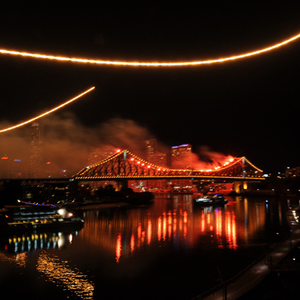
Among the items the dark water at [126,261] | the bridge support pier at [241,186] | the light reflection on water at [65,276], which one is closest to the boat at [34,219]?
the dark water at [126,261]

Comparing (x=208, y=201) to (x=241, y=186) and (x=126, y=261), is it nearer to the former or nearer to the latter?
(x=126, y=261)

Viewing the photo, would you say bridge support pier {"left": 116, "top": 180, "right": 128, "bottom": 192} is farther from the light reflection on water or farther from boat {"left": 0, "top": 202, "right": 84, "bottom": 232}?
the light reflection on water

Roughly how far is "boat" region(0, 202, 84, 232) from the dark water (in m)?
1.33

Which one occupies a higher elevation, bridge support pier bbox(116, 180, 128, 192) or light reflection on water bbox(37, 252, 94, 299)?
bridge support pier bbox(116, 180, 128, 192)

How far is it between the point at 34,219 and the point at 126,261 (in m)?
12.0

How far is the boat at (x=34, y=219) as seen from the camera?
22906mm

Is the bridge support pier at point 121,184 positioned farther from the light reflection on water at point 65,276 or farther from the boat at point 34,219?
the light reflection on water at point 65,276

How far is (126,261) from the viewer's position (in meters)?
14.5

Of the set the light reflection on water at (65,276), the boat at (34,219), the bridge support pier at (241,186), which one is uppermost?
the bridge support pier at (241,186)

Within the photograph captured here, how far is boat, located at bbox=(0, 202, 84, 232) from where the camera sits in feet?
75.2

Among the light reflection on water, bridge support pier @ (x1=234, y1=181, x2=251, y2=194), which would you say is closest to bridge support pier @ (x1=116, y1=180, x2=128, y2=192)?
bridge support pier @ (x1=234, y1=181, x2=251, y2=194)

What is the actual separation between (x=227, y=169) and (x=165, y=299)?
3626 inches

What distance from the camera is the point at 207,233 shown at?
2219cm

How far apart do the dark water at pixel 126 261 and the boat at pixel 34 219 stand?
133 centimetres
